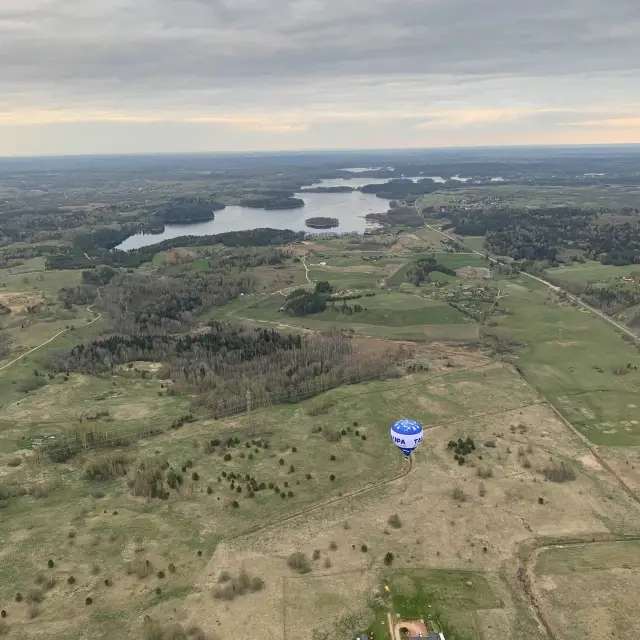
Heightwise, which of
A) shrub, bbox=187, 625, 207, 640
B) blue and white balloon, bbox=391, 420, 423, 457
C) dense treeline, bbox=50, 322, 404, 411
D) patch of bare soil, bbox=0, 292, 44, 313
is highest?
Result: blue and white balloon, bbox=391, 420, 423, 457

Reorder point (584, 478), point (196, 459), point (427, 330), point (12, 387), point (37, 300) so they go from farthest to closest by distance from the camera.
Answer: point (37, 300) → point (427, 330) → point (12, 387) → point (196, 459) → point (584, 478)

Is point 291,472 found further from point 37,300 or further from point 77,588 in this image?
point 37,300

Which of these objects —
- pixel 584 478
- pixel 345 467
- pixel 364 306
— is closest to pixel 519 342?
pixel 364 306

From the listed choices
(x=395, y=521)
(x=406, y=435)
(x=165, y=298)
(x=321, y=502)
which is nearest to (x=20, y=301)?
(x=165, y=298)

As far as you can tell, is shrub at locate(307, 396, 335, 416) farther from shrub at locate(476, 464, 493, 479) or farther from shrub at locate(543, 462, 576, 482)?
shrub at locate(543, 462, 576, 482)

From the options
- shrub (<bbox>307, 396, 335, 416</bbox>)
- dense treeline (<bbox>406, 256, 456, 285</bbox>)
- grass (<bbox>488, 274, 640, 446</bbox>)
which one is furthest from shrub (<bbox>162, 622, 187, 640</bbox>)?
dense treeline (<bbox>406, 256, 456, 285</bbox>)

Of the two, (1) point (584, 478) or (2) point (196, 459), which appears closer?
(1) point (584, 478)

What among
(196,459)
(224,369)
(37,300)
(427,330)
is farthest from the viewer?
(37,300)

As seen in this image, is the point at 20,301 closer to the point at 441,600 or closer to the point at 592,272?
the point at 441,600
